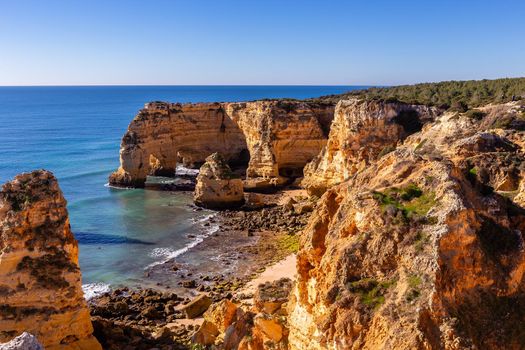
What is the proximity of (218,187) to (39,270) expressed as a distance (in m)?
29.3

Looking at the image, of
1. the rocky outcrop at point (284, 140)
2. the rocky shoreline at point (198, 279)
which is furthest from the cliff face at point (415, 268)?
the rocky outcrop at point (284, 140)

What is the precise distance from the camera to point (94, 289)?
28.9 meters

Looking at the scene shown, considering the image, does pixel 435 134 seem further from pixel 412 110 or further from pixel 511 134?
pixel 412 110

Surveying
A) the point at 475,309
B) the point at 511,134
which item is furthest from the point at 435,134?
the point at 475,309

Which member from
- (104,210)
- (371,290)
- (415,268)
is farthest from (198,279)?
(415,268)

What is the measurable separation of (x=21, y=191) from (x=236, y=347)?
9.86m

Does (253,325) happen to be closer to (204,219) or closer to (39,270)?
(39,270)

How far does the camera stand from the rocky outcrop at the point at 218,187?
46.9 m

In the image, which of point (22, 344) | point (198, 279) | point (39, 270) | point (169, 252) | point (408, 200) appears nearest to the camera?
point (22, 344)

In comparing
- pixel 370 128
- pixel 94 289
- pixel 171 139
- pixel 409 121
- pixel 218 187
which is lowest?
pixel 94 289

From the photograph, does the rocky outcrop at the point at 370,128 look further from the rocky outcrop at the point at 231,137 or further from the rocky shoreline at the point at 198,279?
the rocky outcrop at the point at 231,137

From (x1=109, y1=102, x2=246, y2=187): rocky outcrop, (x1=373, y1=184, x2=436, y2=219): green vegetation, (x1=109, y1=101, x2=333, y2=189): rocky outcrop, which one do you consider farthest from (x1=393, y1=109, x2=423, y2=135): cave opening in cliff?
(x1=373, y1=184, x2=436, y2=219): green vegetation

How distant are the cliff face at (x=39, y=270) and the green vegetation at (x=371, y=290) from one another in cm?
1213

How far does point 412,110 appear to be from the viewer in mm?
41719
